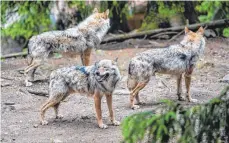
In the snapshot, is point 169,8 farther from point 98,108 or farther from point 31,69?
point 98,108

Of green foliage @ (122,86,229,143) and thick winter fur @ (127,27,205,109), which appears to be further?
thick winter fur @ (127,27,205,109)

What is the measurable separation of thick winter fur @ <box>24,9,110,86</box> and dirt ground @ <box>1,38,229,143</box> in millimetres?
561

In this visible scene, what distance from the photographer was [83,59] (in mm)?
11797

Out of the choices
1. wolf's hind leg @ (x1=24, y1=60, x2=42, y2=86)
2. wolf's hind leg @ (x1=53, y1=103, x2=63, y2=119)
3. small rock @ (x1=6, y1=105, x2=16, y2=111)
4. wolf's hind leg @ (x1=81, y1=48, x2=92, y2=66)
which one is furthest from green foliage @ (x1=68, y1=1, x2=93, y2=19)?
wolf's hind leg @ (x1=53, y1=103, x2=63, y2=119)

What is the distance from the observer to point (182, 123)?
161 inches

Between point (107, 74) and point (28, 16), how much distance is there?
877cm

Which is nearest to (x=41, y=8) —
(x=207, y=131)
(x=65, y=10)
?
(x=65, y=10)

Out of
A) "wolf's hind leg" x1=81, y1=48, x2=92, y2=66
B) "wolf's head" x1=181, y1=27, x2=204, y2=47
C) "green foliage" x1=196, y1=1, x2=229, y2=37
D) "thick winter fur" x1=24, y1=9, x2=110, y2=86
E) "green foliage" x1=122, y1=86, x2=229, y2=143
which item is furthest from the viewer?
"green foliage" x1=196, y1=1, x2=229, y2=37

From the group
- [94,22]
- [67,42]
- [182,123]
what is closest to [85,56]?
[67,42]

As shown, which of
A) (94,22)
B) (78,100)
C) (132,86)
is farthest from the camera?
(94,22)

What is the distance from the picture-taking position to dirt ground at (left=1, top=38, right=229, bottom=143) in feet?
25.9

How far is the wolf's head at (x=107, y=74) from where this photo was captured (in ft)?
25.7

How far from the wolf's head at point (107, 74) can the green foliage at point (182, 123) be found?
3.68m

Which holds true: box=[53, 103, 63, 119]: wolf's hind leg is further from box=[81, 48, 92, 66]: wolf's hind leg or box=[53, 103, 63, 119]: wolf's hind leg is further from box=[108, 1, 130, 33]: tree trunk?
box=[108, 1, 130, 33]: tree trunk
